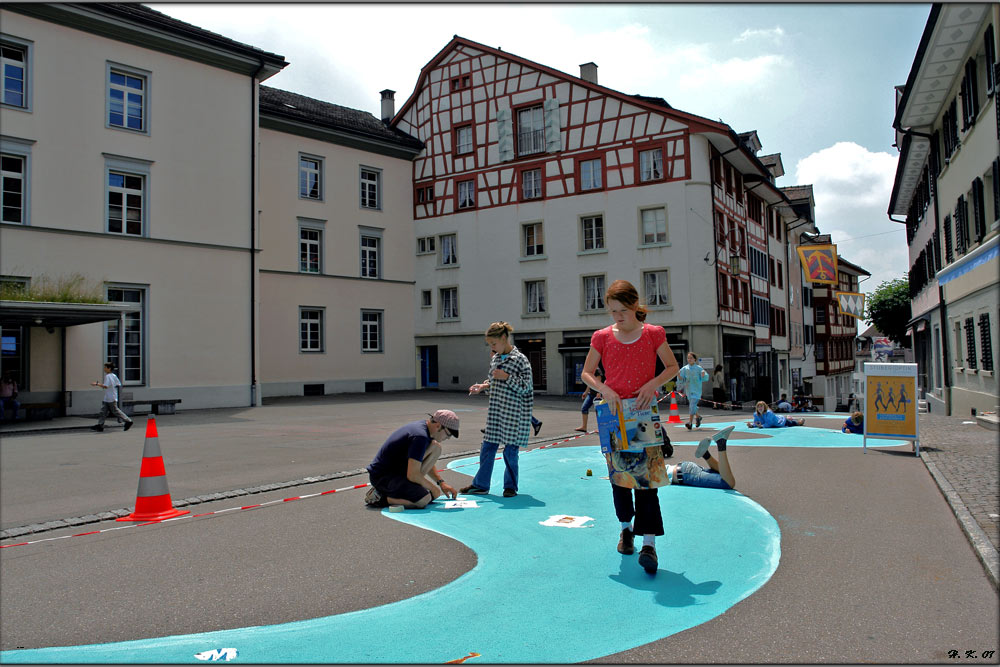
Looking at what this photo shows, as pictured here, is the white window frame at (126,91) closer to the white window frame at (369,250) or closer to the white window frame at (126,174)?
the white window frame at (126,174)

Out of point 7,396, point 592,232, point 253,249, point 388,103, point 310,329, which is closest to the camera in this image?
point 7,396

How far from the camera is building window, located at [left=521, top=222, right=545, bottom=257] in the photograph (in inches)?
1389

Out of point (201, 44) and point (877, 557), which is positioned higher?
point (201, 44)

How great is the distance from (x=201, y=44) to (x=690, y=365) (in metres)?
19.8

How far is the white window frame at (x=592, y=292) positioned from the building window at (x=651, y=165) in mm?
4910

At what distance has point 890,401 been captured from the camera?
1138cm

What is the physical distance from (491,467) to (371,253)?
28829mm

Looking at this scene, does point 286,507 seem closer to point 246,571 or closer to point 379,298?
point 246,571

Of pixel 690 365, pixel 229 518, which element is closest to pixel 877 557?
pixel 229 518

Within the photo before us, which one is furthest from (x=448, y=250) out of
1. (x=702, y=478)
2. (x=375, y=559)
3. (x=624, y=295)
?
(x=624, y=295)

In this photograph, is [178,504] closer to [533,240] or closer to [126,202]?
[126,202]

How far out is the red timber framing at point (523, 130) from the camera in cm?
3222

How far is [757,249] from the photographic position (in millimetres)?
41250

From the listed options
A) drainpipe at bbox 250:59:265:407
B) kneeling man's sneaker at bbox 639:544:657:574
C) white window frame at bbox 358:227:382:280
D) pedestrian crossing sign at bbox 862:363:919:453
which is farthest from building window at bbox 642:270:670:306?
kneeling man's sneaker at bbox 639:544:657:574
